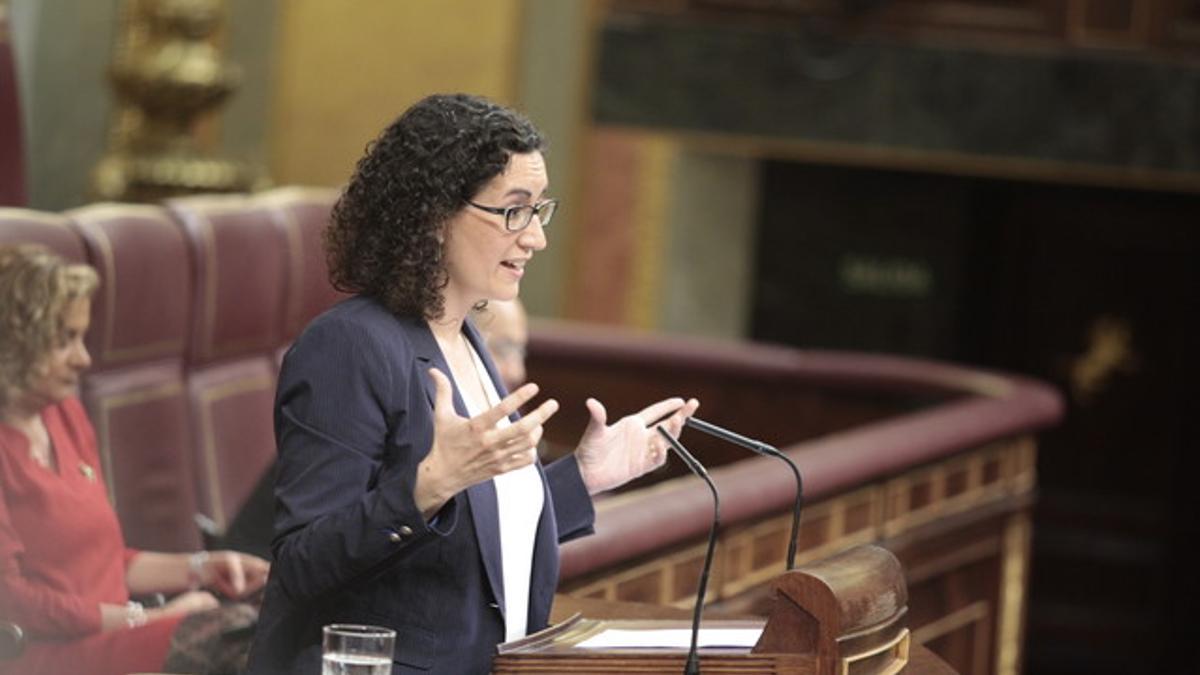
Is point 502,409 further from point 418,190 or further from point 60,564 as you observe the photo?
point 60,564

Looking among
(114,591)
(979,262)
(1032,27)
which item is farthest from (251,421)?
(979,262)

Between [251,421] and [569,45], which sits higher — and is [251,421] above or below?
below

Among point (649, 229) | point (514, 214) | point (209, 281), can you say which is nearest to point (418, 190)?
point (514, 214)

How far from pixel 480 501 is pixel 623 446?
27 centimetres

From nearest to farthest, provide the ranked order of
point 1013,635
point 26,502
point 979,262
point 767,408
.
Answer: point 26,502
point 1013,635
point 767,408
point 979,262

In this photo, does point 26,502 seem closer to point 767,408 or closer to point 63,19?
point 767,408

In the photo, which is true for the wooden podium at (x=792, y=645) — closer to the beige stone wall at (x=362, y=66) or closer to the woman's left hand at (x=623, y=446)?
the woman's left hand at (x=623, y=446)

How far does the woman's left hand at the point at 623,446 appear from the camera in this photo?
2.52 meters

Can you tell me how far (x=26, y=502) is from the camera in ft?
10.8

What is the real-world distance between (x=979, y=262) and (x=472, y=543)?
6.37m

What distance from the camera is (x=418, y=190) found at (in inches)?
90.4

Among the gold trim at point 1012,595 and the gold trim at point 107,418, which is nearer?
the gold trim at point 107,418

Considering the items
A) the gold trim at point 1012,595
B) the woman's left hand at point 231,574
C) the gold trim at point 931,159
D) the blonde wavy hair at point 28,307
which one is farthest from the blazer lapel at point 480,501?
the gold trim at point 931,159

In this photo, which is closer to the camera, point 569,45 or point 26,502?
point 26,502
